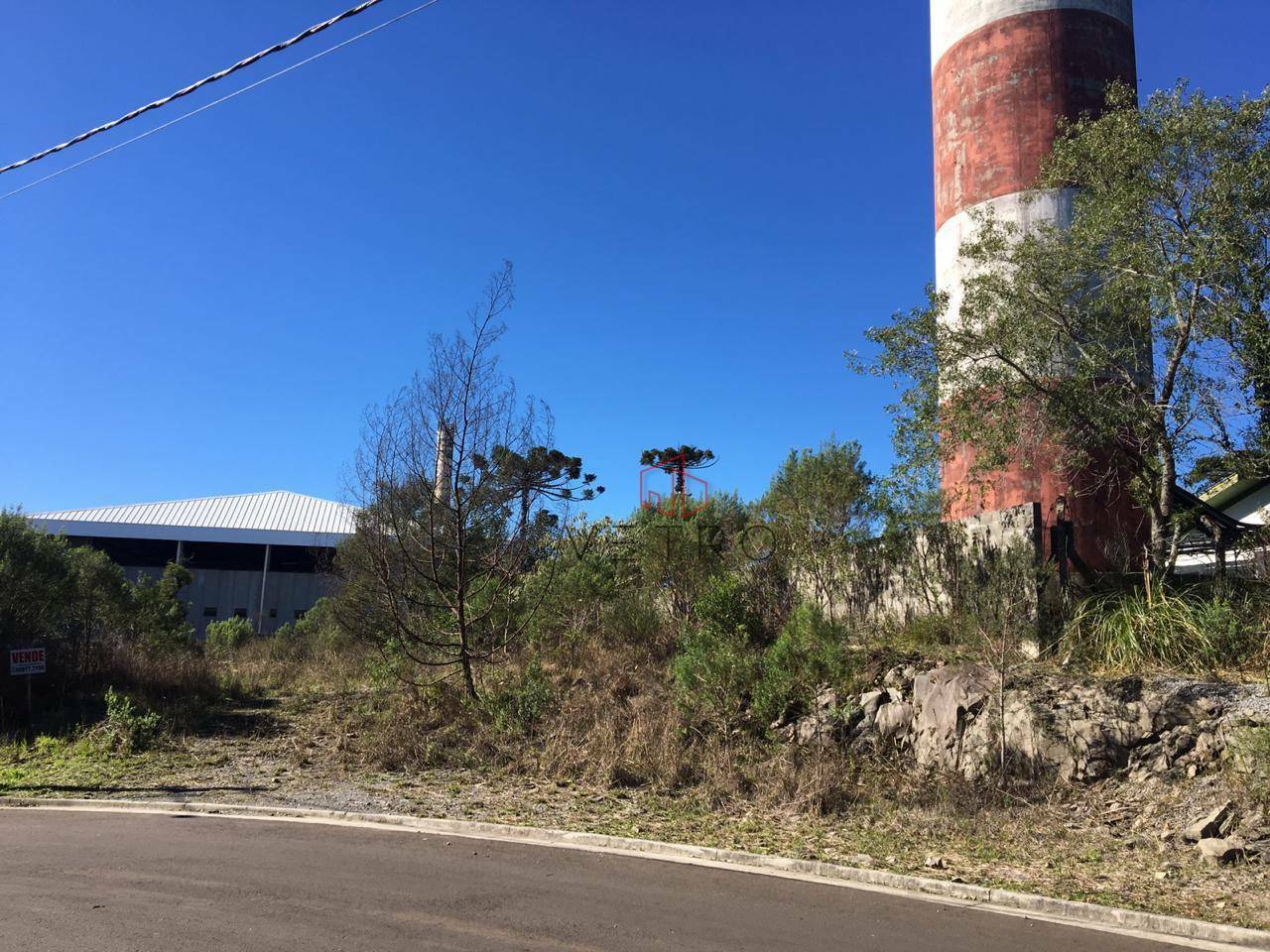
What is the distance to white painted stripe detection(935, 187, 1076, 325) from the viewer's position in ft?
53.9

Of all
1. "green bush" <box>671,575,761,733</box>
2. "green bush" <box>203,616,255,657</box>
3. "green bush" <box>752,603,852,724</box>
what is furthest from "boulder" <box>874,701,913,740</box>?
"green bush" <box>203,616,255,657</box>

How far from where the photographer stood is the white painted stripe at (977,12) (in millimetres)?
17641

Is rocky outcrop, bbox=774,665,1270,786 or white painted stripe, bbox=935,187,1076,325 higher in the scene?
white painted stripe, bbox=935,187,1076,325

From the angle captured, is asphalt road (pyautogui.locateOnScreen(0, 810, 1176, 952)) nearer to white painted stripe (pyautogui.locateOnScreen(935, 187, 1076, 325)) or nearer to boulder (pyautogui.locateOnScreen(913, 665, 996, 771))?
boulder (pyautogui.locateOnScreen(913, 665, 996, 771))

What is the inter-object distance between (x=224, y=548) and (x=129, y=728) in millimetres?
38055

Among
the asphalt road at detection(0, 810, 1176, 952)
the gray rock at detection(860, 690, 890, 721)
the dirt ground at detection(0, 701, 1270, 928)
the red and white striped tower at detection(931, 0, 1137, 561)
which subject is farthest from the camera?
the red and white striped tower at detection(931, 0, 1137, 561)

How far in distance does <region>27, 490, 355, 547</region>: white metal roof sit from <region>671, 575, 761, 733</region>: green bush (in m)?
33.3

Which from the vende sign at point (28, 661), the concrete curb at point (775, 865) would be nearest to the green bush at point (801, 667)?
the concrete curb at point (775, 865)

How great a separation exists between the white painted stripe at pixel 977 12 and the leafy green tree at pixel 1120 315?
5443 mm

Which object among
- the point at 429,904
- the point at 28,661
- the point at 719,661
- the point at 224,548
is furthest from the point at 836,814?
the point at 224,548

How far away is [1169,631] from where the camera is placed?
35.8 ft

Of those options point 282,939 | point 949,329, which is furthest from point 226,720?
point 949,329

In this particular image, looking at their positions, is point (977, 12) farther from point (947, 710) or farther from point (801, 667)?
point (947, 710)

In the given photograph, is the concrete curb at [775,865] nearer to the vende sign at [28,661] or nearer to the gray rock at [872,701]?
the gray rock at [872,701]
